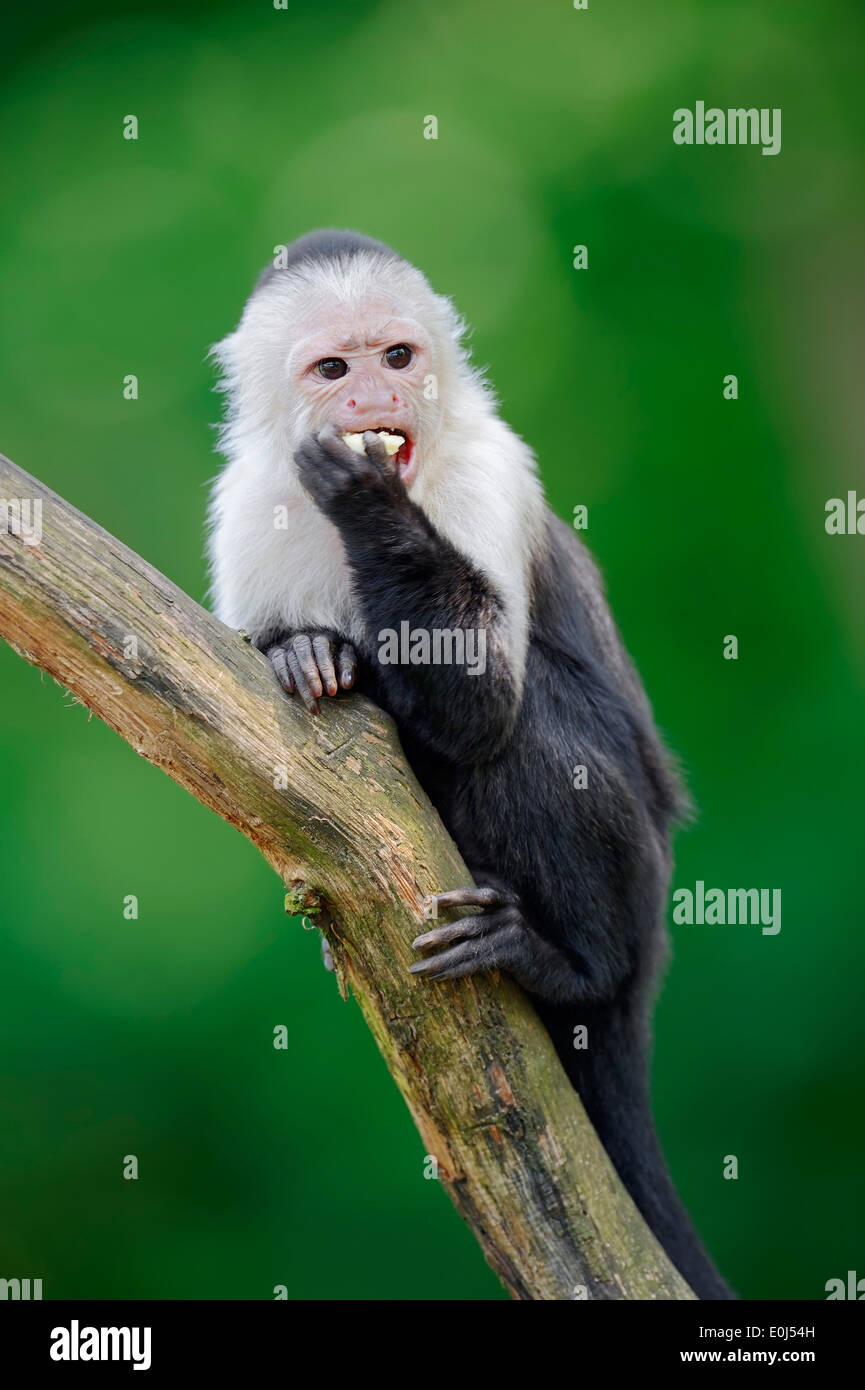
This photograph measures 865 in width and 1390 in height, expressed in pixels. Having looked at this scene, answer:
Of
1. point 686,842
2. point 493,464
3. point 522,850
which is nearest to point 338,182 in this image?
point 493,464

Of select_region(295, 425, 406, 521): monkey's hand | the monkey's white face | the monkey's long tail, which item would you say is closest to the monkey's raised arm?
select_region(295, 425, 406, 521): monkey's hand

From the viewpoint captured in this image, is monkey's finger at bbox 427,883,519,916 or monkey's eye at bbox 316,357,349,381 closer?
monkey's finger at bbox 427,883,519,916

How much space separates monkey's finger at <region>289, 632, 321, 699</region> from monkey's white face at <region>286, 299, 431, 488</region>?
2.05 ft

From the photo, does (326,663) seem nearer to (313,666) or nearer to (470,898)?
(313,666)

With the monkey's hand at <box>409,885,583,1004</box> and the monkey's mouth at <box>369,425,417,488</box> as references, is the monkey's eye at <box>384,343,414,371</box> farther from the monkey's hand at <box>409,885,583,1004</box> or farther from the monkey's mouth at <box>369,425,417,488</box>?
the monkey's hand at <box>409,885,583,1004</box>

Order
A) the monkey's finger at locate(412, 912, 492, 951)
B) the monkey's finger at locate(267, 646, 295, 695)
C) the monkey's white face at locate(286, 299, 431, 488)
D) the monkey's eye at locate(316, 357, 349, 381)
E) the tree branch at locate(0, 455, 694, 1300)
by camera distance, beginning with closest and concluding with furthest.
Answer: the tree branch at locate(0, 455, 694, 1300)
the monkey's finger at locate(412, 912, 492, 951)
the monkey's finger at locate(267, 646, 295, 695)
the monkey's white face at locate(286, 299, 431, 488)
the monkey's eye at locate(316, 357, 349, 381)

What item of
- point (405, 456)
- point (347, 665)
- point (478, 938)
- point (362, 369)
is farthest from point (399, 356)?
point (478, 938)

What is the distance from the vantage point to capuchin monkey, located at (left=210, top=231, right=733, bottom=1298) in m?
3.60

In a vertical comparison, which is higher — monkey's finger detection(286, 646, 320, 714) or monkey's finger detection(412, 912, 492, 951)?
monkey's finger detection(286, 646, 320, 714)

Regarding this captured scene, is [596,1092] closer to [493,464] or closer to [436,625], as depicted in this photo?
[436,625]

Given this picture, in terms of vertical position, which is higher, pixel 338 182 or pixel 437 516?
pixel 338 182

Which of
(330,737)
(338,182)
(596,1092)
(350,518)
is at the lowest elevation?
(596,1092)

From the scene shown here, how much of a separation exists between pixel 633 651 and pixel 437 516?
3.17m

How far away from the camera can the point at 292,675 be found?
3.60 m
